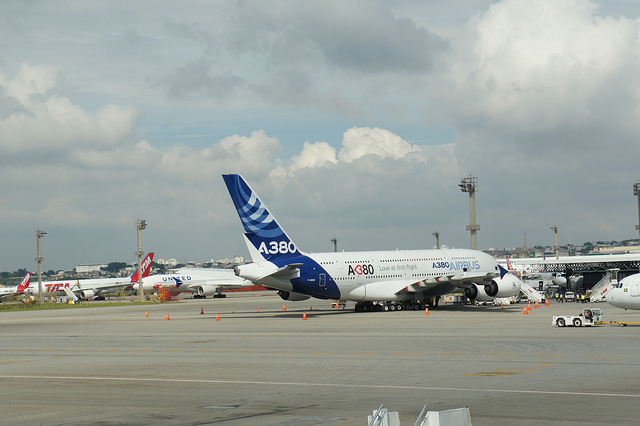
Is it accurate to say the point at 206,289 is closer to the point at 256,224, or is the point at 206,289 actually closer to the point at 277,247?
the point at 277,247

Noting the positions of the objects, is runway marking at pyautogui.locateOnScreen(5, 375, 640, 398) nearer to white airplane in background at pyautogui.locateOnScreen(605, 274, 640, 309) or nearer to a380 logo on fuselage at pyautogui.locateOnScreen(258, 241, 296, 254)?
white airplane in background at pyautogui.locateOnScreen(605, 274, 640, 309)

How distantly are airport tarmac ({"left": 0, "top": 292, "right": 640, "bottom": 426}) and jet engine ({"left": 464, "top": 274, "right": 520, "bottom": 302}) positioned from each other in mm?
20641

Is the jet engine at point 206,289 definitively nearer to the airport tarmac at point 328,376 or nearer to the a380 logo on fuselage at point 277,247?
the a380 logo on fuselage at point 277,247

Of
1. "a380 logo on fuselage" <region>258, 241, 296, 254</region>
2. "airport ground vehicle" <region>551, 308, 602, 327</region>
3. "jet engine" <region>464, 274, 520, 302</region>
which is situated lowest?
"airport ground vehicle" <region>551, 308, 602, 327</region>

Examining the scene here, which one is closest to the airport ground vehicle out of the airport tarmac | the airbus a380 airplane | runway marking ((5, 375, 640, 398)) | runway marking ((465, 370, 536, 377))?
the airport tarmac

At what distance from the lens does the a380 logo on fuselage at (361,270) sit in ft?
178

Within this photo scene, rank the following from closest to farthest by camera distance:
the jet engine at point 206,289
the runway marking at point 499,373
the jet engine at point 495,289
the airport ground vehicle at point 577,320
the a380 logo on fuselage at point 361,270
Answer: the runway marking at point 499,373 → the airport ground vehicle at point 577,320 → the a380 logo on fuselage at point 361,270 → the jet engine at point 495,289 → the jet engine at point 206,289

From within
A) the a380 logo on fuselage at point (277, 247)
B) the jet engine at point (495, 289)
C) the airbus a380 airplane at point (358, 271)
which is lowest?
the jet engine at point (495, 289)

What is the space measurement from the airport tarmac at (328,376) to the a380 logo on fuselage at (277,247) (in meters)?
14.5

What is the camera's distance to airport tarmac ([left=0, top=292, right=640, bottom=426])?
48.7 ft

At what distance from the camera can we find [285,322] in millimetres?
46250

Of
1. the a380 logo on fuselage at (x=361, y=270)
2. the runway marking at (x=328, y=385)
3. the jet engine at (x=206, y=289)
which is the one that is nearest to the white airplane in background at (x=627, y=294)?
the a380 logo on fuselage at (x=361, y=270)

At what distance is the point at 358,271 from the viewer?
54.6 meters

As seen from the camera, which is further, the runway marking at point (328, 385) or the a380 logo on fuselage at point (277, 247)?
the a380 logo on fuselage at point (277, 247)
